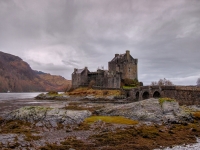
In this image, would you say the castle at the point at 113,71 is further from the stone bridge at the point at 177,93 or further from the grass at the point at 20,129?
the grass at the point at 20,129

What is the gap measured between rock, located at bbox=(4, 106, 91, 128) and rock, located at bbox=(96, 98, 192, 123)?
4.82 meters

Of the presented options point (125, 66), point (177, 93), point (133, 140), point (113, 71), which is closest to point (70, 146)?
point (133, 140)

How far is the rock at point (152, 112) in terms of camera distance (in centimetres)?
2334

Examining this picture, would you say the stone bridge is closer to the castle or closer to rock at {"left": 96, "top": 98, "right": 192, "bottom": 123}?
the castle

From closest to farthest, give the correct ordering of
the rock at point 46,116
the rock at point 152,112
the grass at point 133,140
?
1. the grass at point 133,140
2. the rock at point 46,116
3. the rock at point 152,112

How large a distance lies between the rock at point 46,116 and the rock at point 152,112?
15.8ft

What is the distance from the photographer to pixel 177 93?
1820 inches

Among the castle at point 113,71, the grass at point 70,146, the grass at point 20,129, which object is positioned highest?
the castle at point 113,71

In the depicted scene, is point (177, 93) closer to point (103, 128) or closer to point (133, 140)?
point (103, 128)

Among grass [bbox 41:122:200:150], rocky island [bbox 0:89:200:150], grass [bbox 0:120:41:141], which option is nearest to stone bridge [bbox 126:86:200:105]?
rocky island [bbox 0:89:200:150]

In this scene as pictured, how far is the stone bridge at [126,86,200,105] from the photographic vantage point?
42.5m

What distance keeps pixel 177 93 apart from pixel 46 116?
→ 33231mm

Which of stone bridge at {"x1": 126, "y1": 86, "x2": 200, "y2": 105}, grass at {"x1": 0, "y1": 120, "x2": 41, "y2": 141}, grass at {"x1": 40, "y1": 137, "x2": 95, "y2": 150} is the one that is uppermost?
stone bridge at {"x1": 126, "y1": 86, "x2": 200, "y2": 105}

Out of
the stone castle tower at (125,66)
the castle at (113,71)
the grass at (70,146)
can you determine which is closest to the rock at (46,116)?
the grass at (70,146)
